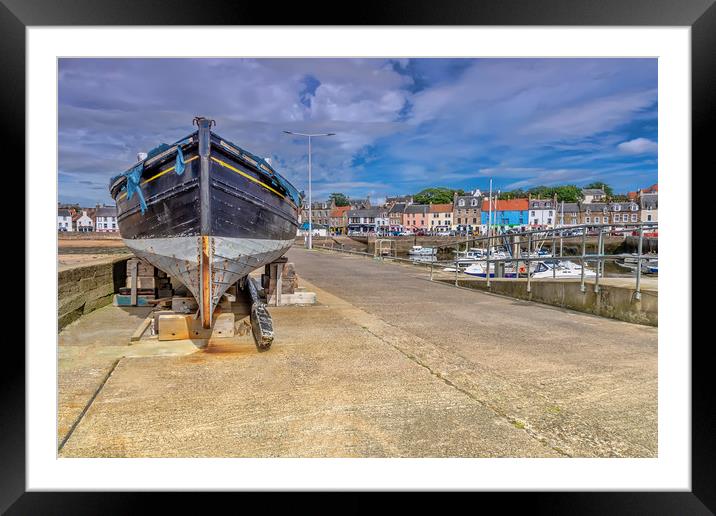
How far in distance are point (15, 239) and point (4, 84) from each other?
0.77 meters

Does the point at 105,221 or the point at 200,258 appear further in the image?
the point at 105,221

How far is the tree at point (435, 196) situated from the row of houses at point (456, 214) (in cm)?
438

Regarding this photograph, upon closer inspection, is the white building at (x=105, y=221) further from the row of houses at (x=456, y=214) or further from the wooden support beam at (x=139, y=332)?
the wooden support beam at (x=139, y=332)

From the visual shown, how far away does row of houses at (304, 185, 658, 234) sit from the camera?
3024 inches

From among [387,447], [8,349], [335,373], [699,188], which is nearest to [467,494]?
[387,447]

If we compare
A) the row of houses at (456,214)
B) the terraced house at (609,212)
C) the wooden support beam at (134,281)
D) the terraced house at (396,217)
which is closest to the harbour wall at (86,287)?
the wooden support beam at (134,281)

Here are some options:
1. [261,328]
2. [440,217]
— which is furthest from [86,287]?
[440,217]

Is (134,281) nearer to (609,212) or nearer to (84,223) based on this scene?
(84,223)

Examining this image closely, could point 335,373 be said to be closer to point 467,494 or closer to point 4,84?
point 467,494

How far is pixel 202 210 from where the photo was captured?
5039mm

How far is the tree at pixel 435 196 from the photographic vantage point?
101 meters

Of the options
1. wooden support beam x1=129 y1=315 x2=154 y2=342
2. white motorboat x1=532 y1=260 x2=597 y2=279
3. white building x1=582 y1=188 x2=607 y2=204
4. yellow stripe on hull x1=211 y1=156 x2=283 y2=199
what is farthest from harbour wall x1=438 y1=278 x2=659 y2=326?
white building x1=582 y1=188 x2=607 y2=204
